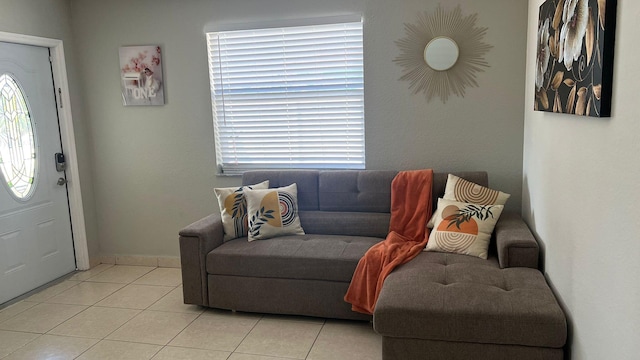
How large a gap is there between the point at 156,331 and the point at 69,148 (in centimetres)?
199

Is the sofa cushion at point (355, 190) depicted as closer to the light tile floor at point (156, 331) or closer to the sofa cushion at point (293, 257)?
the sofa cushion at point (293, 257)

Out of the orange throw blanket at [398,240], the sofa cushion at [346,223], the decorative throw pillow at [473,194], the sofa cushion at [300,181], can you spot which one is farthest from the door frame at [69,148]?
the decorative throw pillow at [473,194]

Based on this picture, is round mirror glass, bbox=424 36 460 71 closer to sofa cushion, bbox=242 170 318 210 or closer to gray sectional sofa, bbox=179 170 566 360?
gray sectional sofa, bbox=179 170 566 360

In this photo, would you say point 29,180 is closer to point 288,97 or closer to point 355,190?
point 288,97

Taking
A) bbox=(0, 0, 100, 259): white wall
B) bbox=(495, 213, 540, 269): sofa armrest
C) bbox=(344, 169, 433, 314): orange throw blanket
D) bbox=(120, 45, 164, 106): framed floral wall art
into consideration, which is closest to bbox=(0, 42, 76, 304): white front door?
bbox=(0, 0, 100, 259): white wall

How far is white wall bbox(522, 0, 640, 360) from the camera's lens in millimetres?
1524

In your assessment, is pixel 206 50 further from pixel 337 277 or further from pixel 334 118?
pixel 337 277

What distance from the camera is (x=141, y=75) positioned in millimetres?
4199

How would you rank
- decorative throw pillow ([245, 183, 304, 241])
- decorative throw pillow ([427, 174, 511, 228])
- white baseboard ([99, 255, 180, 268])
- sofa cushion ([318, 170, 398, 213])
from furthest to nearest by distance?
1. white baseboard ([99, 255, 180, 268])
2. sofa cushion ([318, 170, 398, 213])
3. decorative throw pillow ([245, 183, 304, 241])
4. decorative throw pillow ([427, 174, 511, 228])

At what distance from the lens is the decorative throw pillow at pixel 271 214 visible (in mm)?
3502

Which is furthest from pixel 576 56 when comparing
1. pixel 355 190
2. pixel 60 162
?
pixel 60 162

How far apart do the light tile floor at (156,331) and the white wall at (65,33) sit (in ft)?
2.85

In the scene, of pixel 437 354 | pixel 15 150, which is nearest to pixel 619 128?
pixel 437 354

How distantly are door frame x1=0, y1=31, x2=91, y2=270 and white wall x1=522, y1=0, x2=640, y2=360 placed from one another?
377 centimetres
